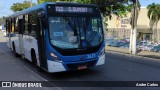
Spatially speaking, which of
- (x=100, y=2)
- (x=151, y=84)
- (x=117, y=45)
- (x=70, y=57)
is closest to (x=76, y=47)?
(x=70, y=57)

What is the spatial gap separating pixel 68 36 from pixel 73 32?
0.85 feet

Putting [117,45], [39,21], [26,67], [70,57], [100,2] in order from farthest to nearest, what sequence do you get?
1. [100,2]
2. [117,45]
3. [26,67]
4. [39,21]
5. [70,57]

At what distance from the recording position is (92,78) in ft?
36.4

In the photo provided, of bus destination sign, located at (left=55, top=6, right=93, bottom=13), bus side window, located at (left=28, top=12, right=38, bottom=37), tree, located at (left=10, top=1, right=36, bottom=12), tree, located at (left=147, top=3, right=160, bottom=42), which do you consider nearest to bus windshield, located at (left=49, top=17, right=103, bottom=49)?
bus destination sign, located at (left=55, top=6, right=93, bottom=13)

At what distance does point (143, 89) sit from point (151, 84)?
96 cm

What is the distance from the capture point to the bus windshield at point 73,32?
10.8m

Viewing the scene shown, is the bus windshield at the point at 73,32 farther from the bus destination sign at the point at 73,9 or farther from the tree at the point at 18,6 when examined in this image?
the tree at the point at 18,6

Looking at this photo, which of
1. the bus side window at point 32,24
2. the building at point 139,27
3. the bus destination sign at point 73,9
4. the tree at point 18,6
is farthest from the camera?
the tree at point 18,6

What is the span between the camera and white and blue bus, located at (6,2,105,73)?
10.8m

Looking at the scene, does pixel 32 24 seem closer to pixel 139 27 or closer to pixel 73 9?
pixel 73 9

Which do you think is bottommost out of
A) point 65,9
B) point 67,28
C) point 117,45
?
point 117,45

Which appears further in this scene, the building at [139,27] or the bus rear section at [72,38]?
the building at [139,27]

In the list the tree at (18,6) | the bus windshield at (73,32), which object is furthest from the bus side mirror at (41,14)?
the tree at (18,6)

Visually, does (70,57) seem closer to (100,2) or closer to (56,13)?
(56,13)
